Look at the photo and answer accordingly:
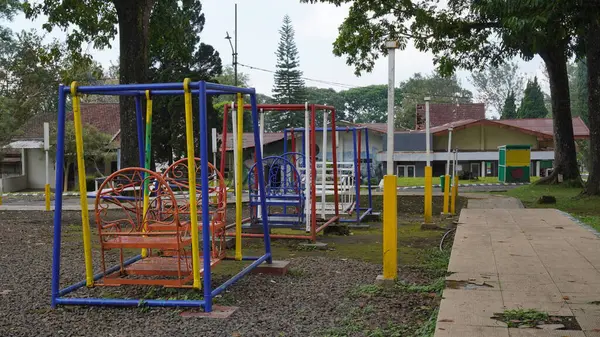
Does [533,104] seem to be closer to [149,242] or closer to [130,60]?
[130,60]

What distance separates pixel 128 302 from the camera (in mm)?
6207

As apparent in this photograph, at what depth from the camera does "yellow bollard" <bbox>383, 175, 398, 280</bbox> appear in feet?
21.9

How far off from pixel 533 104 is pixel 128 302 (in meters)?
64.6

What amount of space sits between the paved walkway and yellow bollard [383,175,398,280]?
0.60m

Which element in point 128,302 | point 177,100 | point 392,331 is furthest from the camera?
point 177,100

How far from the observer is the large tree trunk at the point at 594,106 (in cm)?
1861

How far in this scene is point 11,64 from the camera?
4506cm

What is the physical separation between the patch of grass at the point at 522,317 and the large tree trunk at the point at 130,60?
11.9m

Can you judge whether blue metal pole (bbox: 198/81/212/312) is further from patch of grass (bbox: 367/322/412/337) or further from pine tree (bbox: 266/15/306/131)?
pine tree (bbox: 266/15/306/131)

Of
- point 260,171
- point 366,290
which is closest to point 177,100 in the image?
point 260,171

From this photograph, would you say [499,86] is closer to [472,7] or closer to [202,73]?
[202,73]

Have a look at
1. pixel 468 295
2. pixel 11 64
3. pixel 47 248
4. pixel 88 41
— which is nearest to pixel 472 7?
pixel 88 41

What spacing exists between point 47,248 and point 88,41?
981 cm

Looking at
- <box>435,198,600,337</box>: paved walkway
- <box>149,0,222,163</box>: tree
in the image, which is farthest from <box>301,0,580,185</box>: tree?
<box>435,198,600,337</box>: paved walkway
